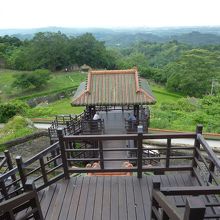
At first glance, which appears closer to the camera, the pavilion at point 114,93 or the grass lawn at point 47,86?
the pavilion at point 114,93

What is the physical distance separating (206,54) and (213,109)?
2378 centimetres

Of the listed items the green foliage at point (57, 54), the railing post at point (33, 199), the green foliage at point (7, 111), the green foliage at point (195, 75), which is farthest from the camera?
the green foliage at point (57, 54)

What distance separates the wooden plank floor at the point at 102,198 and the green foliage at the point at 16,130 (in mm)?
9571

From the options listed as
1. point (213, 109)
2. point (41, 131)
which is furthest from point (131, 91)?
point (213, 109)

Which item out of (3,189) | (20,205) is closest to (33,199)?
(20,205)

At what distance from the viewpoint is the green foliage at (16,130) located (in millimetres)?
14245

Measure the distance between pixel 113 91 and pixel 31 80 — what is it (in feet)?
87.2

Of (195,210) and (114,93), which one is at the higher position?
(195,210)

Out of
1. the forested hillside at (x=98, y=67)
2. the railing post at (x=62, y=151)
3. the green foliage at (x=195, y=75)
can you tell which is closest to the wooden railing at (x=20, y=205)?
the railing post at (x=62, y=151)

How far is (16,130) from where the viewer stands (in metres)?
15.4

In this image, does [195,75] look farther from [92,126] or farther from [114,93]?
[92,126]

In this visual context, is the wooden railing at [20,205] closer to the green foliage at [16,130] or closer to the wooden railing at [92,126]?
the wooden railing at [92,126]

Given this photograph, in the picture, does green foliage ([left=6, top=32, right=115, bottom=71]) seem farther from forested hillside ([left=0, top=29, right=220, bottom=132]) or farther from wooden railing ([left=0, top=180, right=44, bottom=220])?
wooden railing ([left=0, top=180, right=44, bottom=220])

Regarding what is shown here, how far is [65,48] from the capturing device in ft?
162
